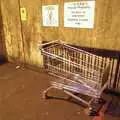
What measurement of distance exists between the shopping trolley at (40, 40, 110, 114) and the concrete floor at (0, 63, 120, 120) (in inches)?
6.7

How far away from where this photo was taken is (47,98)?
2729 mm

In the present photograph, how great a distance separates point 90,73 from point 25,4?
77.3 inches

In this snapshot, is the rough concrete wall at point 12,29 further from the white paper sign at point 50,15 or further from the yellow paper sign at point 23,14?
the white paper sign at point 50,15

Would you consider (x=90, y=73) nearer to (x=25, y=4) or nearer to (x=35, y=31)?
(x=35, y=31)

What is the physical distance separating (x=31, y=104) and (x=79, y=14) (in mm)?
1609

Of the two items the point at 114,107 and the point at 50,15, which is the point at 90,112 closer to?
the point at 114,107

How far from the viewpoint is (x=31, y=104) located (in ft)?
8.49

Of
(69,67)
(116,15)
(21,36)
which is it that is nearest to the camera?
(116,15)

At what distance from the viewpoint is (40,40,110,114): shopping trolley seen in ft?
7.70

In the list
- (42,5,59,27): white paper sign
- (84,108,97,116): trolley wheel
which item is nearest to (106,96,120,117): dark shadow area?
(84,108,97,116): trolley wheel

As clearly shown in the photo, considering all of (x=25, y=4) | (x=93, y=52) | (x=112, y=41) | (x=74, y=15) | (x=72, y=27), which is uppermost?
(x=25, y=4)

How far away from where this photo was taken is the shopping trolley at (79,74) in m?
2.35

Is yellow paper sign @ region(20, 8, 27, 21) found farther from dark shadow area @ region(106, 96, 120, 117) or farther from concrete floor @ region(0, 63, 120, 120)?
dark shadow area @ region(106, 96, 120, 117)

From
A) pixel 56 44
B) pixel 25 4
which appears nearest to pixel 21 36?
pixel 25 4
